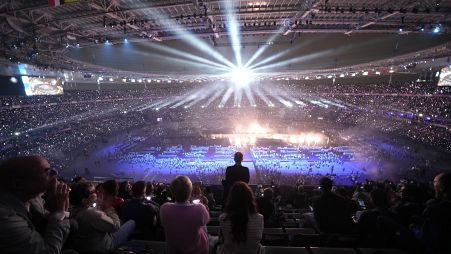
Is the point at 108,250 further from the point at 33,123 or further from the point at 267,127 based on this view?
the point at 267,127

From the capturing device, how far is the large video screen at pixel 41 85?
806 inches

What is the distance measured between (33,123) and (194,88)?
969 inches

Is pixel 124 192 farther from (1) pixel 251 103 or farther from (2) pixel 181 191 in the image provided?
(1) pixel 251 103

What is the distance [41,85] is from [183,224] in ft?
79.3

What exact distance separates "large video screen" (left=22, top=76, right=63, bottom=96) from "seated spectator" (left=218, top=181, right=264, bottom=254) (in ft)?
76.6

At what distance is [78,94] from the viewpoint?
34.1 meters

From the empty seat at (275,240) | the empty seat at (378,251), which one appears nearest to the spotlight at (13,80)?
the empty seat at (275,240)

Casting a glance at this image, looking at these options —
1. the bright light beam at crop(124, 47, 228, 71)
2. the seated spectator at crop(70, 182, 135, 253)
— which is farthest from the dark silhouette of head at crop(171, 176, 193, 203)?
the bright light beam at crop(124, 47, 228, 71)

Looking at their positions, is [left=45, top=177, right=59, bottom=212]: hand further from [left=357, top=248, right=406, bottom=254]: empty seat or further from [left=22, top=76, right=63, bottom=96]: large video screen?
[left=22, top=76, right=63, bottom=96]: large video screen

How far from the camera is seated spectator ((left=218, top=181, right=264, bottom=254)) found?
270cm

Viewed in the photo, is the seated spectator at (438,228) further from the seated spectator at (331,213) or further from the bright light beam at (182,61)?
the bright light beam at (182,61)

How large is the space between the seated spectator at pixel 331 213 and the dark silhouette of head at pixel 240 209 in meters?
1.90

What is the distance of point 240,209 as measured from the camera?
276 centimetres

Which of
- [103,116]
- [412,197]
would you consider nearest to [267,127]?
[103,116]
